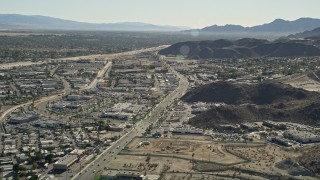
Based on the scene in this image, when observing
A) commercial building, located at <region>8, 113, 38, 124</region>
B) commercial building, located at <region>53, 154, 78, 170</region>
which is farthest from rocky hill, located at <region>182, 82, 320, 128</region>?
commercial building, located at <region>8, 113, 38, 124</region>

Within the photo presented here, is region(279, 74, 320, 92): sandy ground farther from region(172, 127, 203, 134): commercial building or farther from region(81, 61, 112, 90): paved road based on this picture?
region(81, 61, 112, 90): paved road

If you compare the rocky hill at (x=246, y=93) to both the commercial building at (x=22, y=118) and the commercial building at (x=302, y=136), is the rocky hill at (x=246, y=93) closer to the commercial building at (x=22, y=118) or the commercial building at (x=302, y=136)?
the commercial building at (x=302, y=136)

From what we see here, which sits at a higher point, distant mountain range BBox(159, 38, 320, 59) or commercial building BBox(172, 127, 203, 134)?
distant mountain range BBox(159, 38, 320, 59)

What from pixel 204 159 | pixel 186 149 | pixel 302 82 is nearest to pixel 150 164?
pixel 204 159

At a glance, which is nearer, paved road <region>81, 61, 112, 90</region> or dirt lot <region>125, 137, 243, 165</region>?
dirt lot <region>125, 137, 243, 165</region>

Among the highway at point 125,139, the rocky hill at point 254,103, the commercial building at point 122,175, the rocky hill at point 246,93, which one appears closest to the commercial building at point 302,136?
the rocky hill at point 254,103

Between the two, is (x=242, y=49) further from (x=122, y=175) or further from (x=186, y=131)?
(x=122, y=175)
